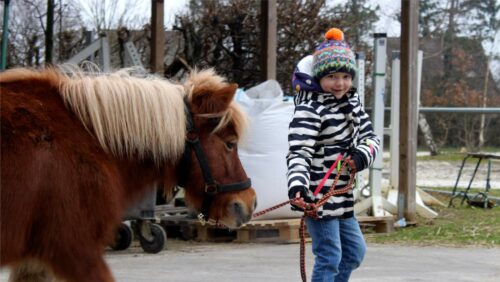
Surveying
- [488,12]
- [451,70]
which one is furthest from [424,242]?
[488,12]

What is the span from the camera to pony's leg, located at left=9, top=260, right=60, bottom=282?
3492 mm

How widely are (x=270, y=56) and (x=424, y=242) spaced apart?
2829 millimetres

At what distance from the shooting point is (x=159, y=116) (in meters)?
3.88

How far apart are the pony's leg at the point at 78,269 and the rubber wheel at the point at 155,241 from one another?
419 centimetres

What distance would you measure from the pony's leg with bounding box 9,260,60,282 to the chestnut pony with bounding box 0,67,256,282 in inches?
0.8

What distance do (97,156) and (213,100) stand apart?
0.77 meters

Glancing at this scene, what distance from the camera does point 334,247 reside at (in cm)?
427

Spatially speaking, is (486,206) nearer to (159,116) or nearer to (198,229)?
(198,229)

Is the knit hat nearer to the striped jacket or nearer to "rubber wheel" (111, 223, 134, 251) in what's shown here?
the striped jacket

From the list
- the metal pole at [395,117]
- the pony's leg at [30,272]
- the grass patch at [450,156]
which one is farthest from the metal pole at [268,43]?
the grass patch at [450,156]

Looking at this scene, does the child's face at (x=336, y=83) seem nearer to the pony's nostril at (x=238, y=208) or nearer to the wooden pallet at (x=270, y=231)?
the pony's nostril at (x=238, y=208)

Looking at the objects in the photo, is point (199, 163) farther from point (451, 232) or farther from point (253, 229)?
point (451, 232)

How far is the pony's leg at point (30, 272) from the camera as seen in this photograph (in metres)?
3.49

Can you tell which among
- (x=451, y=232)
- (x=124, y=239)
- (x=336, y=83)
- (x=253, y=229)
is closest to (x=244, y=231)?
(x=253, y=229)
